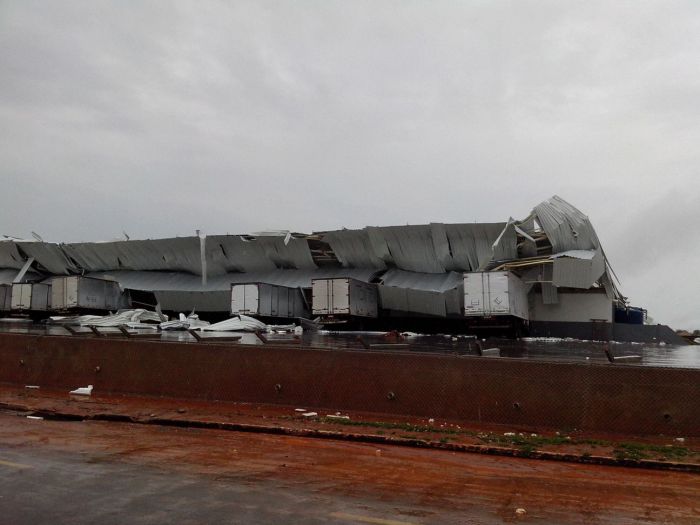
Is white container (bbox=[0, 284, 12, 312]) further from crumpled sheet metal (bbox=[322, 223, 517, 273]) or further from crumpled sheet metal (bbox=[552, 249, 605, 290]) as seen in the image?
crumpled sheet metal (bbox=[552, 249, 605, 290])

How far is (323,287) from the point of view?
1178 inches

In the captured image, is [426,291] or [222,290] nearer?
[426,291]

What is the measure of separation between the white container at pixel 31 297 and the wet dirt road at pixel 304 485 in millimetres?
31004

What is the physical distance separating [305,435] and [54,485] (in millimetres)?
4444

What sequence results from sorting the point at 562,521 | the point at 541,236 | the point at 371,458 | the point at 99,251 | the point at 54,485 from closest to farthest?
the point at 562,521 → the point at 54,485 → the point at 371,458 → the point at 541,236 → the point at 99,251

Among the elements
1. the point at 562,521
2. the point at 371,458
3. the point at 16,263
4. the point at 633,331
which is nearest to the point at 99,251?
the point at 16,263

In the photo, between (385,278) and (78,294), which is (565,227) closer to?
(385,278)

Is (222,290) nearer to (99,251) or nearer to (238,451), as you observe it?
(99,251)

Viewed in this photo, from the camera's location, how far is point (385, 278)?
33.0m

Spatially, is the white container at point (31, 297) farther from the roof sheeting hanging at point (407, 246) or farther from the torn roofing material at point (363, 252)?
the roof sheeting hanging at point (407, 246)

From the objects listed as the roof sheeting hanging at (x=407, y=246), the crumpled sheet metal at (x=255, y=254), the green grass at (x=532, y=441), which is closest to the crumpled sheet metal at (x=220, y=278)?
the crumpled sheet metal at (x=255, y=254)

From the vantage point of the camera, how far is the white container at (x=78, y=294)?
1389 inches

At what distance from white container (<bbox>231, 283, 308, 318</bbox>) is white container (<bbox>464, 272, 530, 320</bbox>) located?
1125 cm

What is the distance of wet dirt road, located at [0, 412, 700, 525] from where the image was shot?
529 cm
